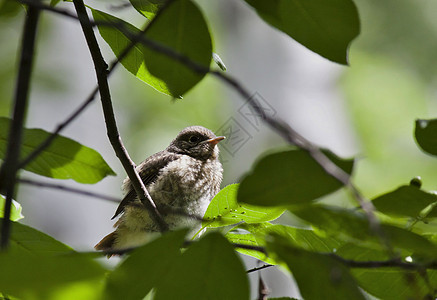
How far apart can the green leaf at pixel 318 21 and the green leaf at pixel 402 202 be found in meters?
0.34

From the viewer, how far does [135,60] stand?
1.93 metres

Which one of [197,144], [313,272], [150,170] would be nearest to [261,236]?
[313,272]

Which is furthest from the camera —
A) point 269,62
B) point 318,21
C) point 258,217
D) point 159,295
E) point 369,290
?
point 269,62

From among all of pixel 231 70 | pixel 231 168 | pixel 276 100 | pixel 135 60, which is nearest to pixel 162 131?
pixel 231 168

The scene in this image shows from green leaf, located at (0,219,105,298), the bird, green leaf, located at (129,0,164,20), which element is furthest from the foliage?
the bird

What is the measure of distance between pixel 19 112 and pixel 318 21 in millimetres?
802

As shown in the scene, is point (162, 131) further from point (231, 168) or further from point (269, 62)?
point (269, 62)

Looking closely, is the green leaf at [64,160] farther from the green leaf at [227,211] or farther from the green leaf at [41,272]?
the green leaf at [41,272]

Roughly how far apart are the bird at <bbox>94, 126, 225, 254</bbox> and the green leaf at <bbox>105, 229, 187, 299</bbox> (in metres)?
2.71

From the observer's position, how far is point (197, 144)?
16.3ft

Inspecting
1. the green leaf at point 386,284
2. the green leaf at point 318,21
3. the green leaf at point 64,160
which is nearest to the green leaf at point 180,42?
the green leaf at point 318,21

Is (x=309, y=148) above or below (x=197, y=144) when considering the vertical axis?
below

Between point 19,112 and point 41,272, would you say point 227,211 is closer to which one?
point 19,112

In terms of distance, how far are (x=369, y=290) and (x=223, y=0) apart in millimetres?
8121
